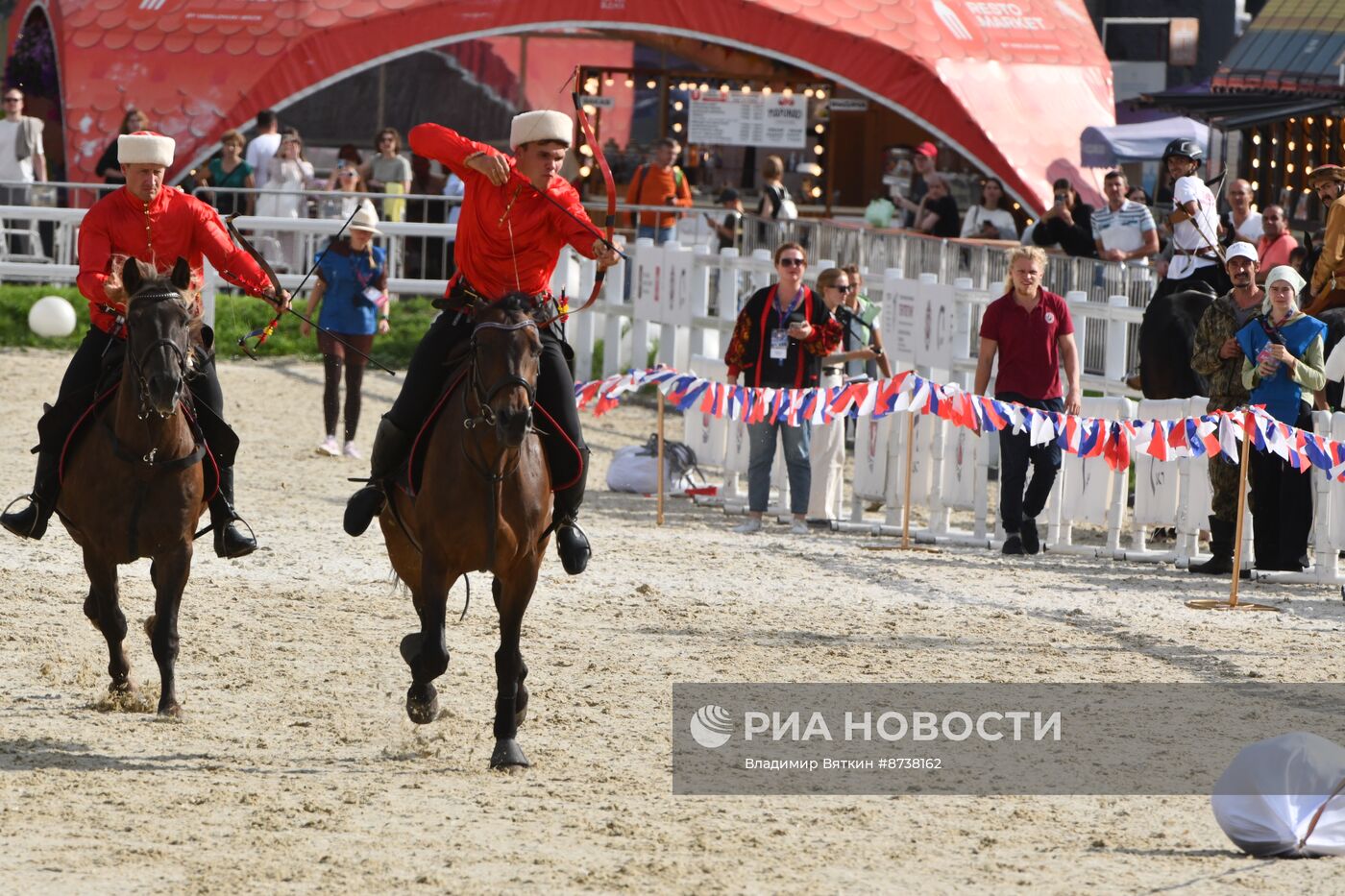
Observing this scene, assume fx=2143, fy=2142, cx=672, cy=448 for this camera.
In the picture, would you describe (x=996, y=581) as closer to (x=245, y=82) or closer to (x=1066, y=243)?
(x=1066, y=243)

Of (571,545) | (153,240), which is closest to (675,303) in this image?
(153,240)

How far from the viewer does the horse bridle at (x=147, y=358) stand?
8273 mm

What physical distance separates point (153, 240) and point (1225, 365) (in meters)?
6.81

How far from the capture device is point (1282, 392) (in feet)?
41.7

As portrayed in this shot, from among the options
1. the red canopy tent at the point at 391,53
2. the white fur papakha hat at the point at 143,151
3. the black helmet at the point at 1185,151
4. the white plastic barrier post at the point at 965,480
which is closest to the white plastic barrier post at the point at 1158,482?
the white plastic barrier post at the point at 965,480

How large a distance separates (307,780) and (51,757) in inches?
41.4

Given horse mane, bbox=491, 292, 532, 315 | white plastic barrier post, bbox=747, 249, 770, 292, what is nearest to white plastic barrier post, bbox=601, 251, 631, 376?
white plastic barrier post, bbox=747, 249, 770, 292

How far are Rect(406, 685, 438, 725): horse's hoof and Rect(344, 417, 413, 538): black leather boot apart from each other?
0.71 meters

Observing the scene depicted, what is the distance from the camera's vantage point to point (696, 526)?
1484 centimetres

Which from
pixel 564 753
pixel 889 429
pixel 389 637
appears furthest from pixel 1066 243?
pixel 564 753

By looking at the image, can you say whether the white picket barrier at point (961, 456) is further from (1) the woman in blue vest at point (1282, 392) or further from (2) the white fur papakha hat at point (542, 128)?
(2) the white fur papakha hat at point (542, 128)

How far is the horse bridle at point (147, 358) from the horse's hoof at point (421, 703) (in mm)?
1469

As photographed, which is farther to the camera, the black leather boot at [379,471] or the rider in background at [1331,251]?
the rider in background at [1331,251]

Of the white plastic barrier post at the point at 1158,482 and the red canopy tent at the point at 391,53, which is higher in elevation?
the red canopy tent at the point at 391,53
